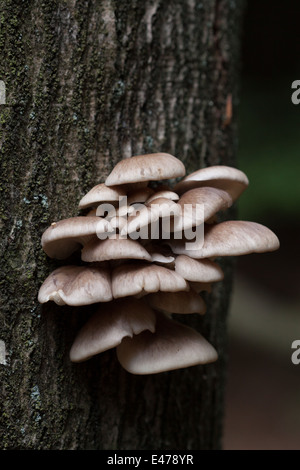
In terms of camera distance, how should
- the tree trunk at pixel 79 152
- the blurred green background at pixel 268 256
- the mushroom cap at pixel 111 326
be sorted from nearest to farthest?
the mushroom cap at pixel 111 326 → the tree trunk at pixel 79 152 → the blurred green background at pixel 268 256

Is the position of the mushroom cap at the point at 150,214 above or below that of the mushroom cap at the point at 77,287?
above

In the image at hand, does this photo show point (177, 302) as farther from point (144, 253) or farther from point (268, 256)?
point (268, 256)

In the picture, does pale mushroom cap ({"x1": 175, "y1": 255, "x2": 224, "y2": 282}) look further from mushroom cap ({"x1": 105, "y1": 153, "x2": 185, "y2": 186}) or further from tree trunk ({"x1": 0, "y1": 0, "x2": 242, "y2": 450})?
tree trunk ({"x1": 0, "y1": 0, "x2": 242, "y2": 450})

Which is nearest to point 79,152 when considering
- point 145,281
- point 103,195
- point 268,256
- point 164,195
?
point 103,195

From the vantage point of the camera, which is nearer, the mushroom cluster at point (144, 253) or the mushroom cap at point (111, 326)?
the mushroom cluster at point (144, 253)

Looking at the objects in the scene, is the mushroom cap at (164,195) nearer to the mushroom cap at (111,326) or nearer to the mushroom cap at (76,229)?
the mushroom cap at (76,229)

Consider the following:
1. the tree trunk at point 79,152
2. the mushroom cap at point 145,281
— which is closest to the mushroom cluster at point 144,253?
the mushroom cap at point 145,281
